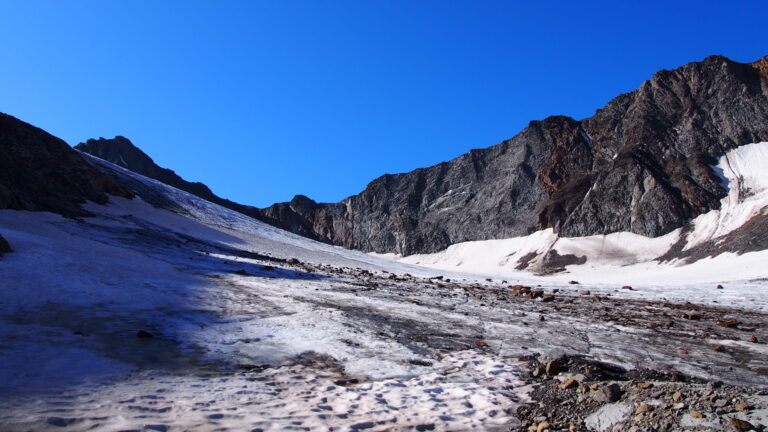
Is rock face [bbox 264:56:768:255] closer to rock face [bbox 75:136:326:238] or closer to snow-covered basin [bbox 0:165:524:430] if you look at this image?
rock face [bbox 75:136:326:238]

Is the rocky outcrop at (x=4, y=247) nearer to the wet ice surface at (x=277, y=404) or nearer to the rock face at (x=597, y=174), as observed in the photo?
the wet ice surface at (x=277, y=404)

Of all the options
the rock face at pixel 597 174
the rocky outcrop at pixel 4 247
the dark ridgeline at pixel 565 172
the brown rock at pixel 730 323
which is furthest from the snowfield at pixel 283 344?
the rock face at pixel 597 174

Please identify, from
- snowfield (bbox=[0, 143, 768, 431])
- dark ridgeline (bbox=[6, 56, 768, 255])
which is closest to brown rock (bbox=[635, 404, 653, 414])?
snowfield (bbox=[0, 143, 768, 431])

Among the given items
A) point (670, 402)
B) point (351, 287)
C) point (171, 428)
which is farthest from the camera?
point (351, 287)

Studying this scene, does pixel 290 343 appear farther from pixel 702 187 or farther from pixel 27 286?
pixel 702 187

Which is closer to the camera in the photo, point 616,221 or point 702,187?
point 702,187

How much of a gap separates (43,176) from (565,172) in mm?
85575

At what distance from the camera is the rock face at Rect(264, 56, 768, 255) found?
73.8 metres

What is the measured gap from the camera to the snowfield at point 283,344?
20.7 feet

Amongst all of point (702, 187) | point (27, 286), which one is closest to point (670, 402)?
point (27, 286)

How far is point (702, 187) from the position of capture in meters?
69.8

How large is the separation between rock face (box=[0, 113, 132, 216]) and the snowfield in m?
11.1

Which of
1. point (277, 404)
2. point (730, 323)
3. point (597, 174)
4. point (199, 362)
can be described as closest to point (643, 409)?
point (277, 404)

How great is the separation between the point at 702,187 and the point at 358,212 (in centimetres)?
8300
